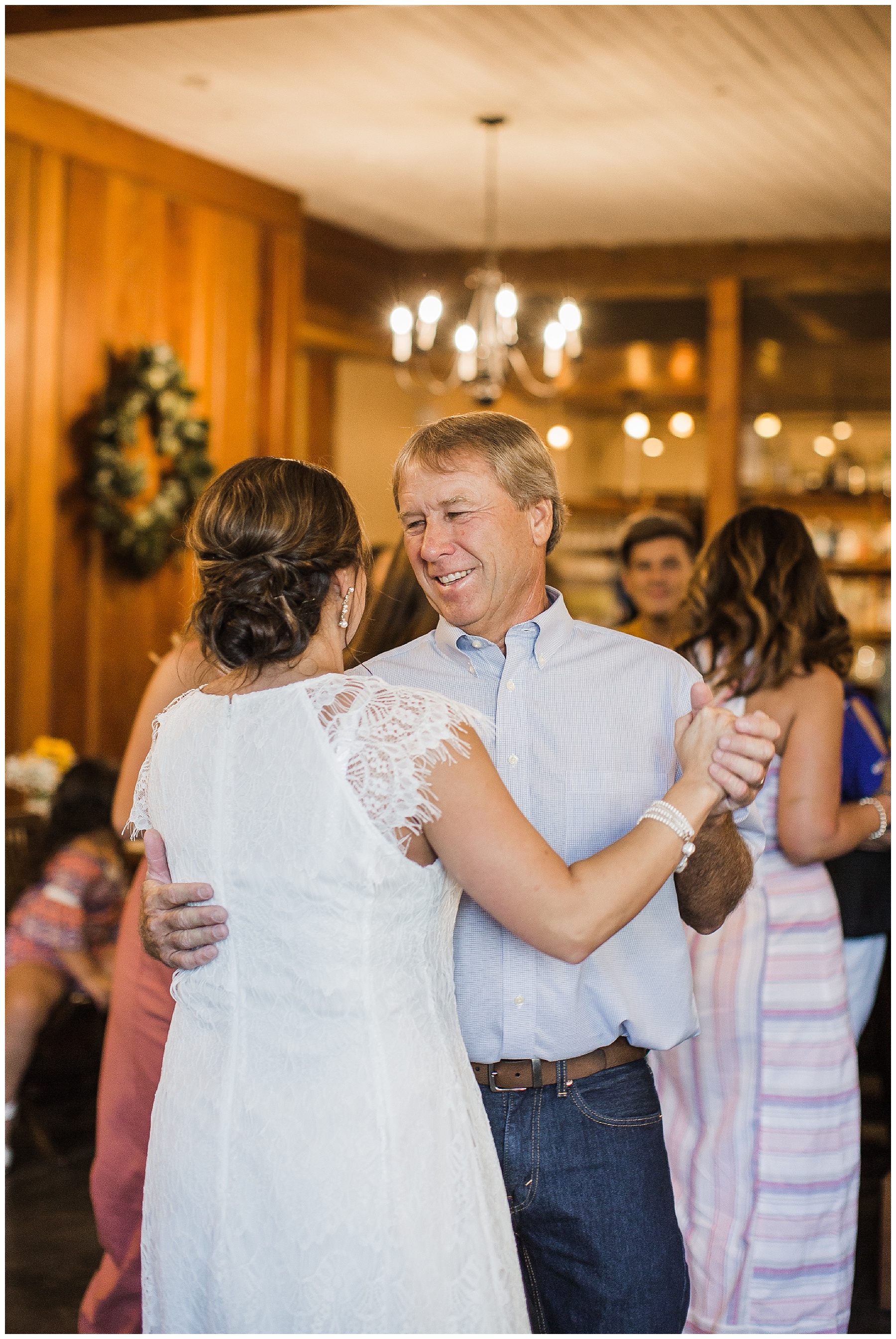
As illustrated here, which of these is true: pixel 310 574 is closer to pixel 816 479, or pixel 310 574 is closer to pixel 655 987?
pixel 655 987

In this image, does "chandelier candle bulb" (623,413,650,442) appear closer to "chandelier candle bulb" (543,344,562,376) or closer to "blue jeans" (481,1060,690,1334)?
"chandelier candle bulb" (543,344,562,376)

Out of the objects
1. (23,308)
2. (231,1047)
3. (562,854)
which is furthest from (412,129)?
(231,1047)

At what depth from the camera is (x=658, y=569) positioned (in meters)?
3.81

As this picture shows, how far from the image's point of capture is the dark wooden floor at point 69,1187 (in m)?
3.24

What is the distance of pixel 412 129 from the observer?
5.72 meters

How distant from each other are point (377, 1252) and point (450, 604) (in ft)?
2.84

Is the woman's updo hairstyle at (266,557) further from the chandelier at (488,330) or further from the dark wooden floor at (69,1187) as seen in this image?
the chandelier at (488,330)

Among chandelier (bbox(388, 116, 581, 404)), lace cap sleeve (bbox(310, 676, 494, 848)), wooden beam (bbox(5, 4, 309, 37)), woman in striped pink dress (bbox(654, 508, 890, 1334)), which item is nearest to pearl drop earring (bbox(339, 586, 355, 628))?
lace cap sleeve (bbox(310, 676, 494, 848))

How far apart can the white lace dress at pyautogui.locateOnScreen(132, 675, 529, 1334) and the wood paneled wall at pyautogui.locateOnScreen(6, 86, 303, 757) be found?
3687 millimetres

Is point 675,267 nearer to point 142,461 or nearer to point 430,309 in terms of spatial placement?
point 430,309

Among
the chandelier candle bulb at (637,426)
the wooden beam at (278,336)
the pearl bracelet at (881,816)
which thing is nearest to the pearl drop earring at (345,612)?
the pearl bracelet at (881,816)

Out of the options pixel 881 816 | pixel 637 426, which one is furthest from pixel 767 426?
Answer: pixel 881 816

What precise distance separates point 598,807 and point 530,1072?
0.37m

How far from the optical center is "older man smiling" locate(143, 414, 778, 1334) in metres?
1.78
